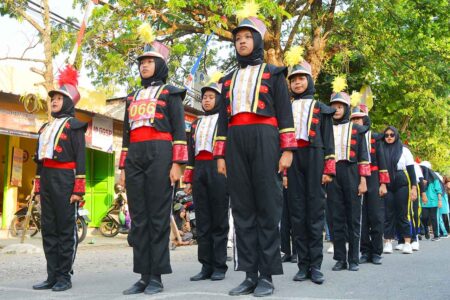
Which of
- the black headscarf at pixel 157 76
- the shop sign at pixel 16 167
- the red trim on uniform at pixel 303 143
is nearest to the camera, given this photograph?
the black headscarf at pixel 157 76

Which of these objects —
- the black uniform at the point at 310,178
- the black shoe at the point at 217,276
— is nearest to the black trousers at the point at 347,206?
the black uniform at the point at 310,178

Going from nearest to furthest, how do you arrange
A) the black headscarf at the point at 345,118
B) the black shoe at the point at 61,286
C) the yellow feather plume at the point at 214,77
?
1. the black shoe at the point at 61,286
2. the yellow feather plume at the point at 214,77
3. the black headscarf at the point at 345,118

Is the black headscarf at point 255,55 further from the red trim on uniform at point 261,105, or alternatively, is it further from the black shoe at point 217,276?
the black shoe at point 217,276

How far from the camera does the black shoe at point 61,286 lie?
223 inches

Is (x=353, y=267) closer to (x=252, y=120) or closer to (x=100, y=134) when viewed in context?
(x=252, y=120)

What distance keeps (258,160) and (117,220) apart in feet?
35.4

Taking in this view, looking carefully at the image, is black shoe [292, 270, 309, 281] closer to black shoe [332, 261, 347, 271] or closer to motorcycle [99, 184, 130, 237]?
black shoe [332, 261, 347, 271]

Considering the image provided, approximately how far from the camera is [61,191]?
5941 millimetres

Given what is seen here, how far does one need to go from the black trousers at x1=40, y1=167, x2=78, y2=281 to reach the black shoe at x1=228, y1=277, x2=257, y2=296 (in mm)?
1820

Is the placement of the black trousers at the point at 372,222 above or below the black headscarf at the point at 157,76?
below

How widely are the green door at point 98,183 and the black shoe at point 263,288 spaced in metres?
12.7

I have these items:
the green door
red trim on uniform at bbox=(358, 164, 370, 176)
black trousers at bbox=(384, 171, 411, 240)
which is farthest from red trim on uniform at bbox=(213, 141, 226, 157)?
the green door

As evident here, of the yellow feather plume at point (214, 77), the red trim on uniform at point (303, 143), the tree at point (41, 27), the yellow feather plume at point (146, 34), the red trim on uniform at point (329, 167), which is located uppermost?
the tree at point (41, 27)

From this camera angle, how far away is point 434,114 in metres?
22.6
